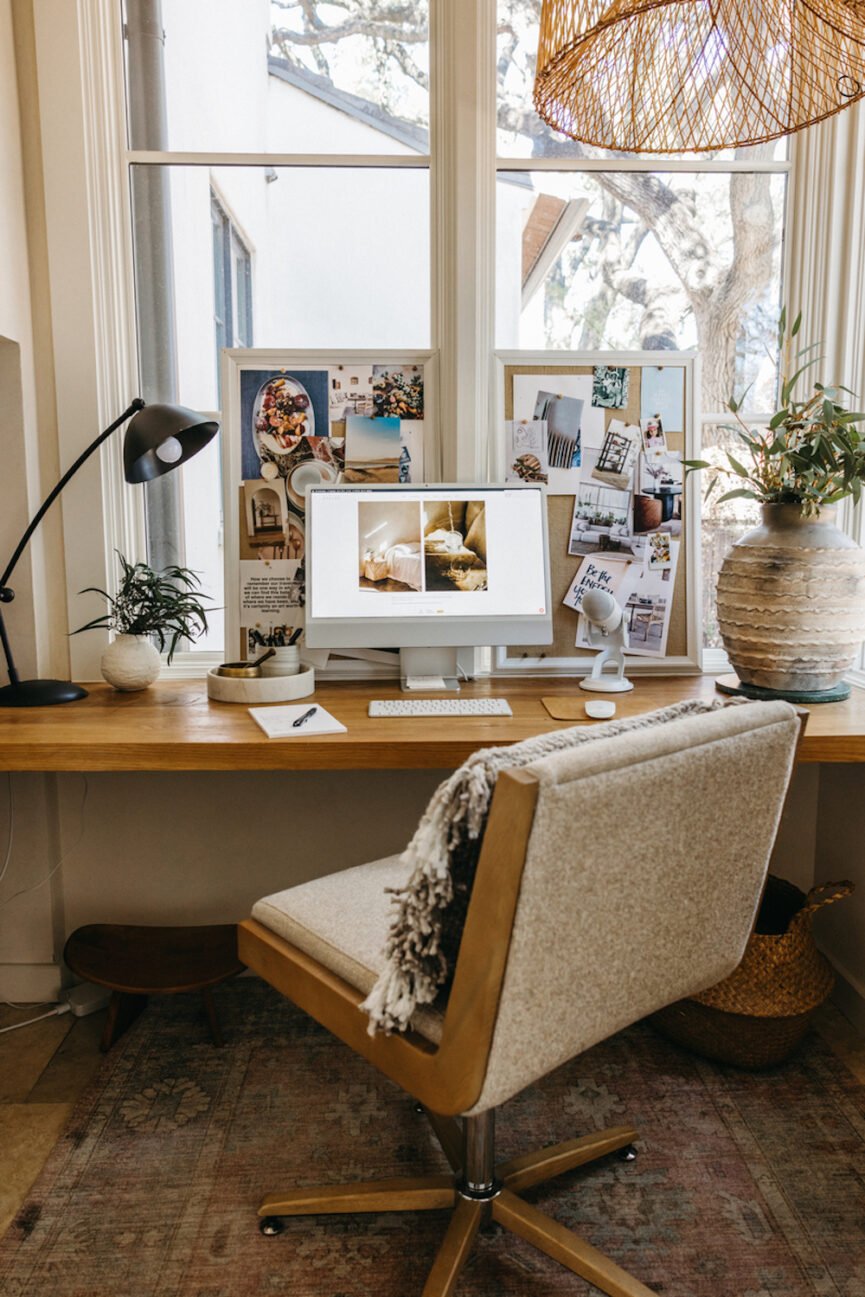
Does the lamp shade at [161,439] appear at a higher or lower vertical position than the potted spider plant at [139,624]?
higher

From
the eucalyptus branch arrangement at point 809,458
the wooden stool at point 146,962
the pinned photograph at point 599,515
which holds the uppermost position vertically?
the eucalyptus branch arrangement at point 809,458

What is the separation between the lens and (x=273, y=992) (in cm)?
221

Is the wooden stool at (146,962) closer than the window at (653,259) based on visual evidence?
Yes

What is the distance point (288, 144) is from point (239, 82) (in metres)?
0.18

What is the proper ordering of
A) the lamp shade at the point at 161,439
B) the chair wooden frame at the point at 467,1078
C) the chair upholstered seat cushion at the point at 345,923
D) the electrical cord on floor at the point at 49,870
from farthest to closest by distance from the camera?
the electrical cord on floor at the point at 49,870 → the lamp shade at the point at 161,439 → the chair upholstered seat cushion at the point at 345,923 → the chair wooden frame at the point at 467,1078

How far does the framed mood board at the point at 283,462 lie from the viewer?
2.13 m

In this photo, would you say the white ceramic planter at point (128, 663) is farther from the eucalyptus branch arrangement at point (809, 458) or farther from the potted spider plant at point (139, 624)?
the eucalyptus branch arrangement at point (809, 458)

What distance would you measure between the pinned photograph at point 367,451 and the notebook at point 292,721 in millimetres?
583

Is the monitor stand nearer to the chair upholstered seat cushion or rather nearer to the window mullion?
the window mullion

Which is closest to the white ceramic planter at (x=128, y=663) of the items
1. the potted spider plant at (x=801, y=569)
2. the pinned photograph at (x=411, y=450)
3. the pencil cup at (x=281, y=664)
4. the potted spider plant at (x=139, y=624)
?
the potted spider plant at (x=139, y=624)

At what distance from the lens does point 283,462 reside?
2.14 m

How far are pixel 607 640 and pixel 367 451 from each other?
70cm

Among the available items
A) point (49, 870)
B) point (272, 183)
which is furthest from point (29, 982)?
point (272, 183)

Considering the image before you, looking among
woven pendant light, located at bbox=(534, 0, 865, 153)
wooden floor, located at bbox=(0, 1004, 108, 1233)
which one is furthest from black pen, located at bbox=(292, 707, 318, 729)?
woven pendant light, located at bbox=(534, 0, 865, 153)
